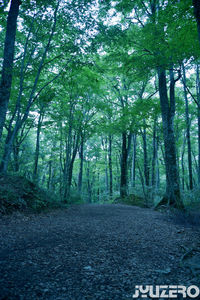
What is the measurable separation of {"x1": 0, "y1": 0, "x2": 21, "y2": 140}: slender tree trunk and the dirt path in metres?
4.30

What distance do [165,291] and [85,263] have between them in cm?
99

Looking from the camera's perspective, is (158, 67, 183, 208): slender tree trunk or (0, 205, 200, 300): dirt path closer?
(0, 205, 200, 300): dirt path

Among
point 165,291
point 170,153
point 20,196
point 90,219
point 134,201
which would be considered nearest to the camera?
point 165,291

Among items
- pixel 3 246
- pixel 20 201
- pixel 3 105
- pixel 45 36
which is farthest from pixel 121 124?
pixel 3 246

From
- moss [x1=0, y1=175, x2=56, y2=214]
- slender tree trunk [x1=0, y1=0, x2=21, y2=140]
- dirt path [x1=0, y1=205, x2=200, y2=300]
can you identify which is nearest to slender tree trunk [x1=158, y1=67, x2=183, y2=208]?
dirt path [x1=0, y1=205, x2=200, y2=300]

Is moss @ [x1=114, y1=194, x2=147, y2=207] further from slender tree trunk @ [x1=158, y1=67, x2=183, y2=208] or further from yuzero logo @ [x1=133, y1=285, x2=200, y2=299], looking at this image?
yuzero logo @ [x1=133, y1=285, x2=200, y2=299]

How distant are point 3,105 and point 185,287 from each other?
682 centimetres

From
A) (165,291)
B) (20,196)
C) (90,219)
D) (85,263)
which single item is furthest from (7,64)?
(165,291)

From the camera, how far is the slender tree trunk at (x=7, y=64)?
607 centimetres

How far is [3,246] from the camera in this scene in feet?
8.35

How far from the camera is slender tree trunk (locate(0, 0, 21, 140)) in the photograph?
19.9 ft

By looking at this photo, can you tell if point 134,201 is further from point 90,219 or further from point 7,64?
point 7,64

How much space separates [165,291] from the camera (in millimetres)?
1636

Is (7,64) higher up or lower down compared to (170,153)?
higher up
